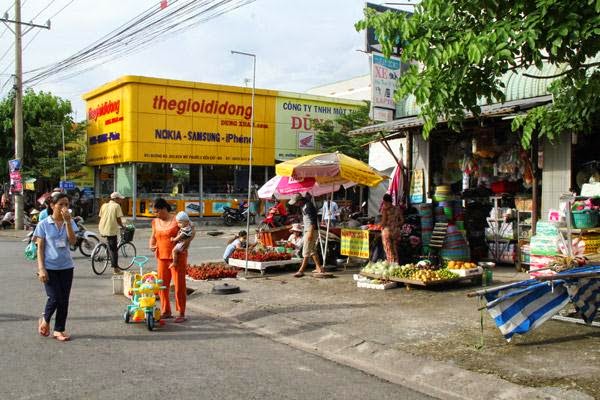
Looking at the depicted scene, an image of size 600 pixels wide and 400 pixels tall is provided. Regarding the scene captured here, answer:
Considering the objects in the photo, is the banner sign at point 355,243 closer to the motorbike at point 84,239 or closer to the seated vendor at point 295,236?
the seated vendor at point 295,236

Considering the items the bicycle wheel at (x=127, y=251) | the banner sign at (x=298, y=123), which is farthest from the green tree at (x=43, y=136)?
the bicycle wheel at (x=127, y=251)

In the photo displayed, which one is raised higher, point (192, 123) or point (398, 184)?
point (192, 123)

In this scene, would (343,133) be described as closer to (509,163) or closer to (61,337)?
(509,163)

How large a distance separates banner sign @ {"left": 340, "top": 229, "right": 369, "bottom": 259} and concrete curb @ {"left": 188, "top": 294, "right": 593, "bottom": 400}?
13.6 feet

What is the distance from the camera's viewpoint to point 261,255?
12.8 m

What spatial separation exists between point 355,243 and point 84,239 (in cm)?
742

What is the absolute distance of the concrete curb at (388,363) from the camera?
5203 millimetres

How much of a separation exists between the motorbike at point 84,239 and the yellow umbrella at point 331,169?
610 centimetres

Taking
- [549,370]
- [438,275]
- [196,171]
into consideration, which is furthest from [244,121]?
[549,370]

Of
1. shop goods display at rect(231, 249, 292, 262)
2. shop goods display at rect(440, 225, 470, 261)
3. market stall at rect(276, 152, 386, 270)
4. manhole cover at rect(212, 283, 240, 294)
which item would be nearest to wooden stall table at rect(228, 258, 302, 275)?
shop goods display at rect(231, 249, 292, 262)

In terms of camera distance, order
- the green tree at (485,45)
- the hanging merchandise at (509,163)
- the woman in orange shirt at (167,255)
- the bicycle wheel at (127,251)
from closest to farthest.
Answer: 1. the green tree at (485,45)
2. the woman in orange shirt at (167,255)
3. the hanging merchandise at (509,163)
4. the bicycle wheel at (127,251)

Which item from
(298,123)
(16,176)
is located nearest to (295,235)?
(16,176)

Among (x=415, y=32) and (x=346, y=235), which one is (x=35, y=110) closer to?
(x=346, y=235)

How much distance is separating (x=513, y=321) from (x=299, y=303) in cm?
391
